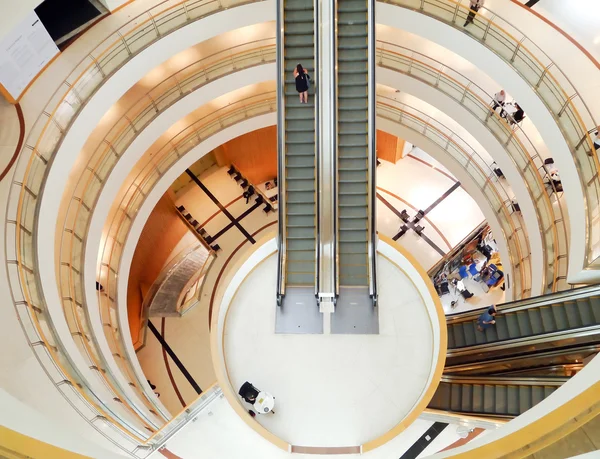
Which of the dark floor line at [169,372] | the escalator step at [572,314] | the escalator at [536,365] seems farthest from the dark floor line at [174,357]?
the escalator step at [572,314]

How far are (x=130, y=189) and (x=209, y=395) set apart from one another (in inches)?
326

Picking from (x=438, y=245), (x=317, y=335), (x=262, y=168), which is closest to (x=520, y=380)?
(x=317, y=335)

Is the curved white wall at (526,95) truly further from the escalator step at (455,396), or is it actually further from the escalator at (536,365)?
the escalator step at (455,396)

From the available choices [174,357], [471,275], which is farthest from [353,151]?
[174,357]

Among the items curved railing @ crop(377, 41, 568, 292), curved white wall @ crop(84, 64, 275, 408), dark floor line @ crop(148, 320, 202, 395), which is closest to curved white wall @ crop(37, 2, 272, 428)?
curved white wall @ crop(84, 64, 275, 408)

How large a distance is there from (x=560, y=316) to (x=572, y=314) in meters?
0.23

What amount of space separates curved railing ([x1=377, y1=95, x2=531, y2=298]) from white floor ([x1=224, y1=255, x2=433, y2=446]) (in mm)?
5626

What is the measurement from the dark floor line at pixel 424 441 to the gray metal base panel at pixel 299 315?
8.33 ft

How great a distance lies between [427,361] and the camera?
349 inches

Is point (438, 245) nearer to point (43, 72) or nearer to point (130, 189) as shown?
point (130, 189)

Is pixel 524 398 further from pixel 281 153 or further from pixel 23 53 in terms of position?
pixel 23 53

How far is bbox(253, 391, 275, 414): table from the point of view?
841cm

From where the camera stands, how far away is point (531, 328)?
9758mm

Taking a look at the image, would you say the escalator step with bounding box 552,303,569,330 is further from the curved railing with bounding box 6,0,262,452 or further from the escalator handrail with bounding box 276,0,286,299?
the curved railing with bounding box 6,0,262,452
